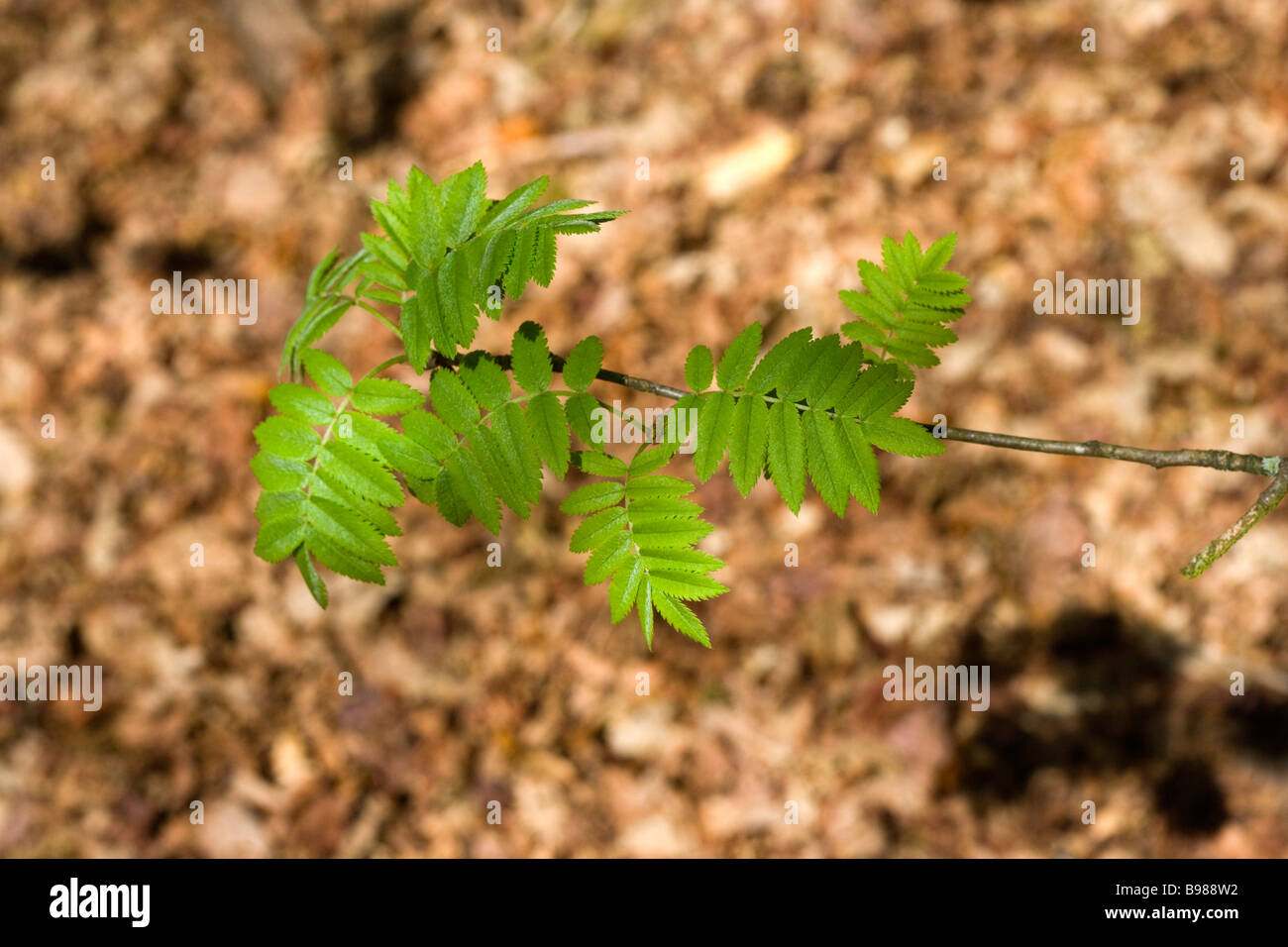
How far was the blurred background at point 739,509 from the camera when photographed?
282cm

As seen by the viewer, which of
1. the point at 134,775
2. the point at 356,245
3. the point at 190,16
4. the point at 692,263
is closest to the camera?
the point at 134,775

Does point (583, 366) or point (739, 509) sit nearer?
point (583, 366)

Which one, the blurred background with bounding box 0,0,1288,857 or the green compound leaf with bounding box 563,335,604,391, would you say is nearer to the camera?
the green compound leaf with bounding box 563,335,604,391

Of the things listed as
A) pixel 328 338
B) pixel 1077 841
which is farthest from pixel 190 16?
pixel 1077 841

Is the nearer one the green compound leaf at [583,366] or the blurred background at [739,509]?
the green compound leaf at [583,366]

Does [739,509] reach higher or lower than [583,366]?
lower

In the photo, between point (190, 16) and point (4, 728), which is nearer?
point (4, 728)

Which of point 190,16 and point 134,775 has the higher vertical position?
point 190,16

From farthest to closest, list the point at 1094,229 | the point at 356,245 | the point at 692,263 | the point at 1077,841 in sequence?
the point at 356,245 < the point at 692,263 < the point at 1094,229 < the point at 1077,841

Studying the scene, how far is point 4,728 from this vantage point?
3121 millimetres

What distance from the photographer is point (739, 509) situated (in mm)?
3250

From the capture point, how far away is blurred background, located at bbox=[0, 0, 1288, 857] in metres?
2.82

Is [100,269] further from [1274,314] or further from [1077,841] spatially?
[1274,314]

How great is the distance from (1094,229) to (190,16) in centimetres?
469
